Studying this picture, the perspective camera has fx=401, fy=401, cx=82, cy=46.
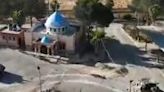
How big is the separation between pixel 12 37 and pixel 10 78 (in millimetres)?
11835

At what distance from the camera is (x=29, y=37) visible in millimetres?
67000

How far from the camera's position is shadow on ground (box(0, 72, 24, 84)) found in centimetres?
5769

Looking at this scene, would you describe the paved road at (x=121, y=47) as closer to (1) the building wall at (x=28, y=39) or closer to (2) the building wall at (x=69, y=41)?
(2) the building wall at (x=69, y=41)

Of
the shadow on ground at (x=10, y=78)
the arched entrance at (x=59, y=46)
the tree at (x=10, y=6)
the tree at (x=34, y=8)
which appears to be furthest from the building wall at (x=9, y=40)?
the shadow on ground at (x=10, y=78)

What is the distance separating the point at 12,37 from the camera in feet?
225

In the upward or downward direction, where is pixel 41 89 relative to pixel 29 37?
downward

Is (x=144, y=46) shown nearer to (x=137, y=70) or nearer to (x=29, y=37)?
(x=137, y=70)

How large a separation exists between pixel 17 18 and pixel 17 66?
11.8 m

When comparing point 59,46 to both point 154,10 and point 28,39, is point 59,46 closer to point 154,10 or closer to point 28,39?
point 28,39

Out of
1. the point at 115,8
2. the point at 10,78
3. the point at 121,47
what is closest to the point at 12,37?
the point at 10,78

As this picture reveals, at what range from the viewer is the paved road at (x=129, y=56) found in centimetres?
5903

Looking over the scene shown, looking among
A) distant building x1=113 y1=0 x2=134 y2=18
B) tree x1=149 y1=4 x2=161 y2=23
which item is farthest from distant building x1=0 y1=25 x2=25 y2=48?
distant building x1=113 y1=0 x2=134 y2=18

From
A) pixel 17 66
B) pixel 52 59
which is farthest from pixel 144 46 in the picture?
pixel 17 66

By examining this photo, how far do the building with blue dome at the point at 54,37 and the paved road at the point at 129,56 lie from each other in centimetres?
762
